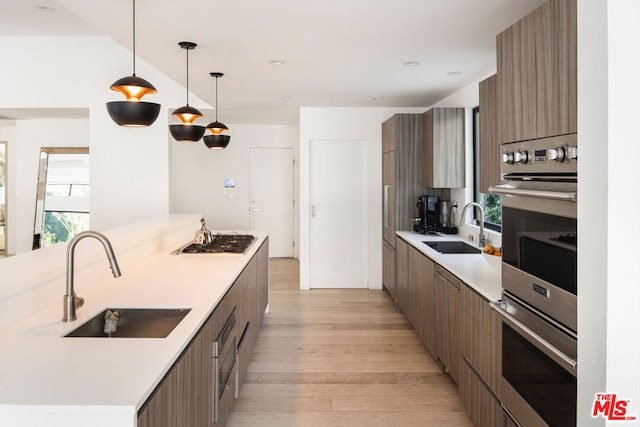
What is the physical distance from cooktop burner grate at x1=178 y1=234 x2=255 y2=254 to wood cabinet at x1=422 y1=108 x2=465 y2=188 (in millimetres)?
1976

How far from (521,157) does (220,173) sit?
692cm

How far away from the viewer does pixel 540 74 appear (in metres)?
1.85

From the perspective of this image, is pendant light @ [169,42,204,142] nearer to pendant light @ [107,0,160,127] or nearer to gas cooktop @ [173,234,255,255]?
gas cooktop @ [173,234,255,255]

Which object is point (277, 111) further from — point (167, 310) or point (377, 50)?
point (167, 310)

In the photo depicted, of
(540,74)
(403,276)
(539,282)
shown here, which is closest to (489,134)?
(540,74)

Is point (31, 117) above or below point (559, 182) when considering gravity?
above

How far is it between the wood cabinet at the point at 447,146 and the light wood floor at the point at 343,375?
1.50 m

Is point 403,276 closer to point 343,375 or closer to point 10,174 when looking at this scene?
point 343,375

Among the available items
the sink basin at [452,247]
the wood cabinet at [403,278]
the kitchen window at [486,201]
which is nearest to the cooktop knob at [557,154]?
the kitchen window at [486,201]

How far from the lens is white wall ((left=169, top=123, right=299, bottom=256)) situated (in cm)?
835

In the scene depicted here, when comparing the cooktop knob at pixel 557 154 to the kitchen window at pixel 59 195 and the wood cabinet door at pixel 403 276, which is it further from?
the kitchen window at pixel 59 195
